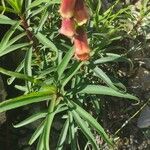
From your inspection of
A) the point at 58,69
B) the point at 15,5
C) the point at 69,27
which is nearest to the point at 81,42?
the point at 69,27

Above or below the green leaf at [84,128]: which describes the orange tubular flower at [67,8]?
above

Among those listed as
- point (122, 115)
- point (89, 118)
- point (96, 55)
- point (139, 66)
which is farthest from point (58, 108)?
point (139, 66)

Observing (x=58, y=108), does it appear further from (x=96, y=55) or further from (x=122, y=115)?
(x=122, y=115)

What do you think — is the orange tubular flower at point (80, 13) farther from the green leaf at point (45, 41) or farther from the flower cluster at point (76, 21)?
the green leaf at point (45, 41)

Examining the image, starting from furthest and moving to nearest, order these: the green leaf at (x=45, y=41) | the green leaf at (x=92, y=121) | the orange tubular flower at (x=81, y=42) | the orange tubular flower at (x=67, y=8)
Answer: the green leaf at (x=45, y=41) → the green leaf at (x=92, y=121) → the orange tubular flower at (x=81, y=42) → the orange tubular flower at (x=67, y=8)

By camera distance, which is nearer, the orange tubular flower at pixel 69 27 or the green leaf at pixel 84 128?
the orange tubular flower at pixel 69 27

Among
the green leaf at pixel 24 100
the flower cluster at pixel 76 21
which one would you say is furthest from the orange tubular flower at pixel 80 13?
the green leaf at pixel 24 100

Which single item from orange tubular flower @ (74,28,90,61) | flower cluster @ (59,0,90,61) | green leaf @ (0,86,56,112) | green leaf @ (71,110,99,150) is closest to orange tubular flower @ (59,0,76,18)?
flower cluster @ (59,0,90,61)

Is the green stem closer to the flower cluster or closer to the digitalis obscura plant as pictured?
the digitalis obscura plant
